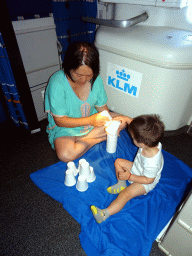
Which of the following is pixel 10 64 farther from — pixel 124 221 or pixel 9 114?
pixel 124 221

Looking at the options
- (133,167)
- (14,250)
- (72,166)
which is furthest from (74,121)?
(14,250)

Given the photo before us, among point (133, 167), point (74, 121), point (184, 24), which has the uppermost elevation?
point (184, 24)

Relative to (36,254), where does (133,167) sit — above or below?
above

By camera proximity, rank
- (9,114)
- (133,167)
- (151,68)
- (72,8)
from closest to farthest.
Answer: (133,167), (151,68), (72,8), (9,114)

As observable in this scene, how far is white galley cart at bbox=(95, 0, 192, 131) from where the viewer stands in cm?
106

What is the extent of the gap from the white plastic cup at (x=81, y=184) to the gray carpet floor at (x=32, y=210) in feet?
0.50

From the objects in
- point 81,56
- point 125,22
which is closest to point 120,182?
point 81,56

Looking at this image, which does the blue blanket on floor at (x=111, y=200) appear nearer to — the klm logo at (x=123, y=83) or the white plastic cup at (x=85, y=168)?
the white plastic cup at (x=85, y=168)

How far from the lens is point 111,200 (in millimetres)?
959

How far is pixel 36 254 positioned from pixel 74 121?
0.71 metres

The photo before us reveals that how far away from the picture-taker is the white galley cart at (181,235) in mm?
622

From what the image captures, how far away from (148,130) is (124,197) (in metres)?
0.39

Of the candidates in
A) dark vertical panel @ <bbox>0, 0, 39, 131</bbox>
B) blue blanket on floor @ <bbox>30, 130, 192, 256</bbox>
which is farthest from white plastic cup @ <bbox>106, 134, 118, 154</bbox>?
dark vertical panel @ <bbox>0, 0, 39, 131</bbox>

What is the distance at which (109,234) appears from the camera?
84 cm
